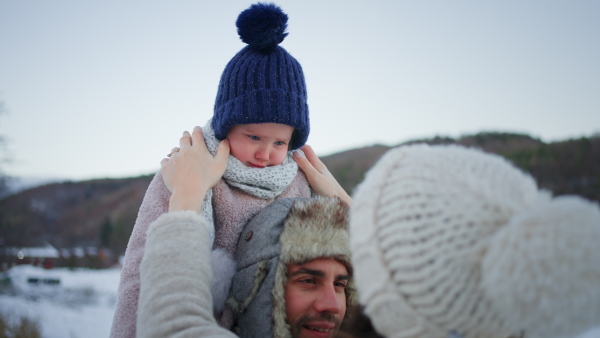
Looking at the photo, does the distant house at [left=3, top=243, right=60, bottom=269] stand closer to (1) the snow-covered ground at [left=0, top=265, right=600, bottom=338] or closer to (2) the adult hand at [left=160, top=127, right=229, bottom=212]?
(1) the snow-covered ground at [left=0, top=265, right=600, bottom=338]

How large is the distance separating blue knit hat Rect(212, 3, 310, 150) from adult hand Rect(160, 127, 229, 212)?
0.57 ft

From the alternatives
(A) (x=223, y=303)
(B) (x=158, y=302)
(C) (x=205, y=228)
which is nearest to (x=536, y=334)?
(B) (x=158, y=302)

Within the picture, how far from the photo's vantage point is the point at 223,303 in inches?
76.9

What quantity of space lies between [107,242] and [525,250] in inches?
1764

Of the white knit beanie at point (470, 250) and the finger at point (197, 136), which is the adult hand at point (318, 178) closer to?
the finger at point (197, 136)

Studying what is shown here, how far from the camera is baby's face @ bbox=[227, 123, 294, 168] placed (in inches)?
90.4

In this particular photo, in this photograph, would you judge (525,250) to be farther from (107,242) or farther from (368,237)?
(107,242)

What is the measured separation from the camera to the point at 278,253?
1854mm

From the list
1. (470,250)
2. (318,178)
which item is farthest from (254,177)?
(470,250)

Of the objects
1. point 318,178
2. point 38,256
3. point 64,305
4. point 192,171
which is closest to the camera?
point 192,171

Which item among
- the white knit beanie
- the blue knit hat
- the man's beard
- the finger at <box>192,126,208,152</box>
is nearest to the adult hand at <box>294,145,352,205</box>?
the blue knit hat

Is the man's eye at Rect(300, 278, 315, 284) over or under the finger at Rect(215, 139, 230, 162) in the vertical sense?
under

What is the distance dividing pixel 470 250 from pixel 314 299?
1148 millimetres

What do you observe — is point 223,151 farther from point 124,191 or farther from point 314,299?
point 124,191
